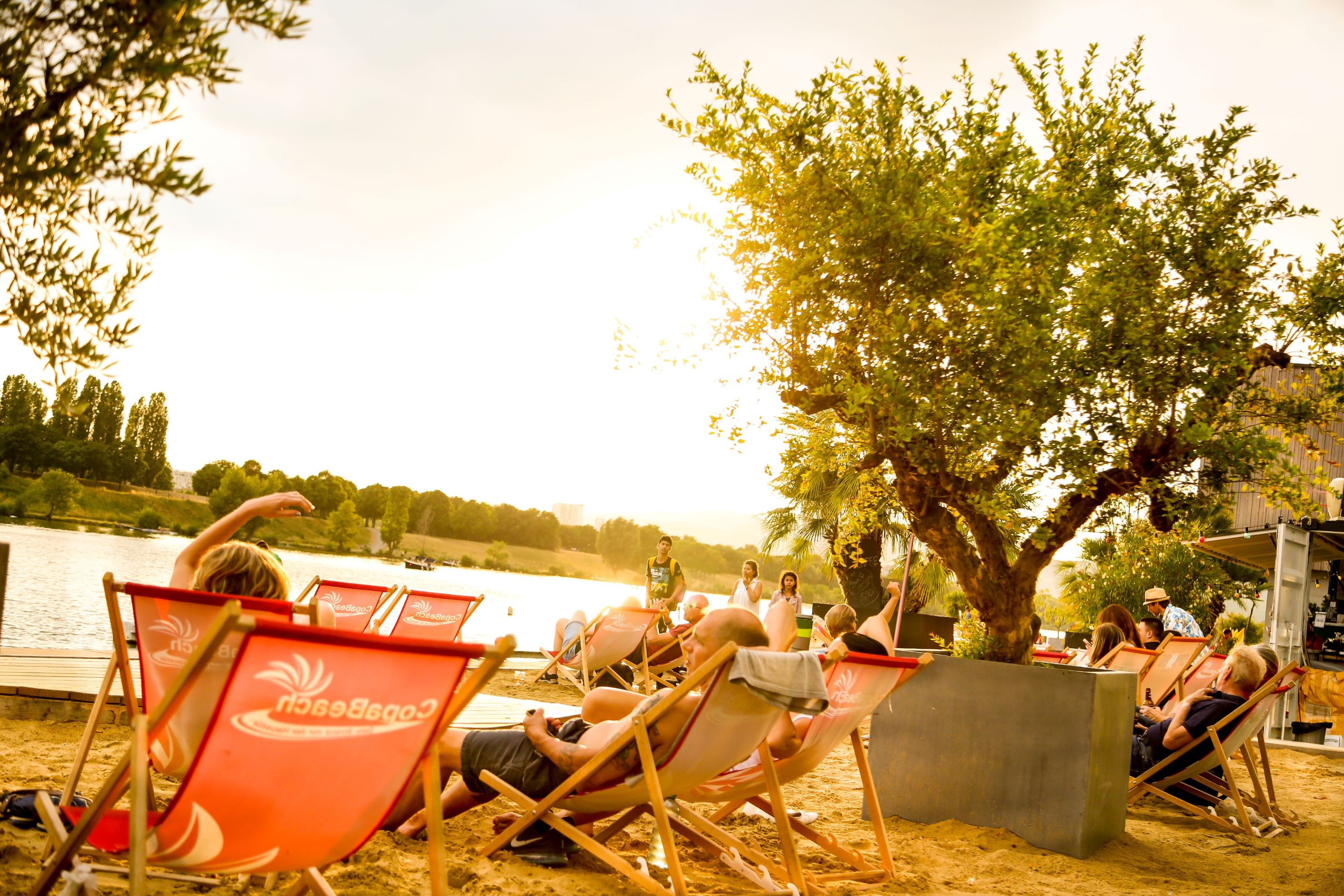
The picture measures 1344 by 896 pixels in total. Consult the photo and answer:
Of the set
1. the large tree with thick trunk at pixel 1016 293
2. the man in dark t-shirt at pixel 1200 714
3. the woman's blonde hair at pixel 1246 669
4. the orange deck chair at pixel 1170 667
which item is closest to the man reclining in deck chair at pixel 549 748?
the large tree with thick trunk at pixel 1016 293

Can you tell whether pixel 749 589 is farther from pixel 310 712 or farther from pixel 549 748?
pixel 310 712

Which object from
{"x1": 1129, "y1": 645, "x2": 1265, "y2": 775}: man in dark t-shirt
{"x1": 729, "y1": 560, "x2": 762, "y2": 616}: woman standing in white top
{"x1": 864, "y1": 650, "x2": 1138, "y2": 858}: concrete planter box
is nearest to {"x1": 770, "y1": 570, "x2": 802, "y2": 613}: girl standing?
{"x1": 729, "y1": 560, "x2": 762, "y2": 616}: woman standing in white top

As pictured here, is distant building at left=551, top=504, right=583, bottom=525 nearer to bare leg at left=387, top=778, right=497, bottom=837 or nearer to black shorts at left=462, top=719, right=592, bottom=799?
bare leg at left=387, top=778, right=497, bottom=837

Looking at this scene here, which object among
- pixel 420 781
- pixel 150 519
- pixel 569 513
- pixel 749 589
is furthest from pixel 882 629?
pixel 569 513

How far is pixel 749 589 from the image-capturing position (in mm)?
11109

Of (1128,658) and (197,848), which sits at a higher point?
(1128,658)

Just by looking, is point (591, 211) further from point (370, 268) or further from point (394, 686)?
point (370, 268)

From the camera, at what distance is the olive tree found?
221 cm

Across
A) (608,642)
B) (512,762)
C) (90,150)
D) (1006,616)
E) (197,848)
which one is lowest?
(608,642)

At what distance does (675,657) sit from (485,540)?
27.9 meters

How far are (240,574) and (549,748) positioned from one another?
47.2 inches

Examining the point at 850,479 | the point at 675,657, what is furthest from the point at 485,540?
the point at 675,657

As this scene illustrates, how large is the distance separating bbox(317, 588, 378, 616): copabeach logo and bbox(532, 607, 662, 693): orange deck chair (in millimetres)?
2286

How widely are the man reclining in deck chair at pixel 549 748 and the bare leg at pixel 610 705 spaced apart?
2 centimetres
